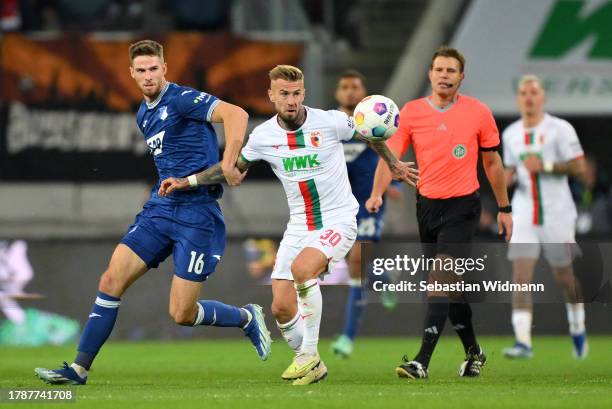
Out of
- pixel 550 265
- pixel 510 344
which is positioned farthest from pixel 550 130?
pixel 510 344

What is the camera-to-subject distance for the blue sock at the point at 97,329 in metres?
9.37

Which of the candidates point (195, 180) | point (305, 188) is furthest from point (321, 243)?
point (195, 180)

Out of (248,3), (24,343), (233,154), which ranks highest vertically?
(248,3)

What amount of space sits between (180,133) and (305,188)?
0.91 meters

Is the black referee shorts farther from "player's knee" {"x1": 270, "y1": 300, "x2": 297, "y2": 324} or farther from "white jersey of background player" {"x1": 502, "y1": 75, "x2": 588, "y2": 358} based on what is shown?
"white jersey of background player" {"x1": 502, "y1": 75, "x2": 588, "y2": 358}

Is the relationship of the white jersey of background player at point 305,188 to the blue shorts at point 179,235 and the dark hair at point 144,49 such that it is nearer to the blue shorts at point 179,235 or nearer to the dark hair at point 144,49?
the blue shorts at point 179,235

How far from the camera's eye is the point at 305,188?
380 inches

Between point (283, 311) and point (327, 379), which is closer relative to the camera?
point (283, 311)

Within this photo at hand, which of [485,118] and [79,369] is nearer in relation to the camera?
[79,369]

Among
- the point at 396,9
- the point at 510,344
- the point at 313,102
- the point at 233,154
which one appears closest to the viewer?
the point at 233,154

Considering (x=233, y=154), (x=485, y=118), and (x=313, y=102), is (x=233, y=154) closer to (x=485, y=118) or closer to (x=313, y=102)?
(x=485, y=118)

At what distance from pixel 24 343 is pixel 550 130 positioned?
A: 5920mm

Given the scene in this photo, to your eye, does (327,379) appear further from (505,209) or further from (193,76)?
(193,76)

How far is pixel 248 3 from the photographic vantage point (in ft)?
62.3
